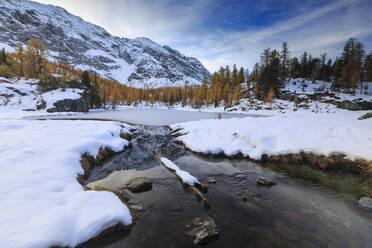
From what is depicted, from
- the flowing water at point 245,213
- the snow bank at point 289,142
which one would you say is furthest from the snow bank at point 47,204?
the snow bank at point 289,142

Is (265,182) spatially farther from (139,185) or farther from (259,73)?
(259,73)

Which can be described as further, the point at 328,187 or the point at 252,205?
the point at 328,187

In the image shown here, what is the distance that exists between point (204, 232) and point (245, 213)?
2.18 m

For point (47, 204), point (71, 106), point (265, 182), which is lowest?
point (265, 182)

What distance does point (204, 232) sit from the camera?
475cm

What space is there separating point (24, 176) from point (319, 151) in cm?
1588

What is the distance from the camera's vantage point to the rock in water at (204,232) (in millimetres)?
4535

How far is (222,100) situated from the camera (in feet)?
258

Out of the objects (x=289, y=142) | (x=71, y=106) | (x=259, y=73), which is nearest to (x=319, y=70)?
(x=259, y=73)

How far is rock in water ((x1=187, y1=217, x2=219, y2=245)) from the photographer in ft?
14.9

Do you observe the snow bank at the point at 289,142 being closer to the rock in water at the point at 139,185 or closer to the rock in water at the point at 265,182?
the rock in water at the point at 265,182

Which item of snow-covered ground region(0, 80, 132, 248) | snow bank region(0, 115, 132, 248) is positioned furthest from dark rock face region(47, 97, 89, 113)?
snow bank region(0, 115, 132, 248)

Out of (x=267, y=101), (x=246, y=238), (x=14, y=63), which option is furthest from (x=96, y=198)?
(x=14, y=63)

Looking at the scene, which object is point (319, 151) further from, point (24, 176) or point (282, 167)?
point (24, 176)
